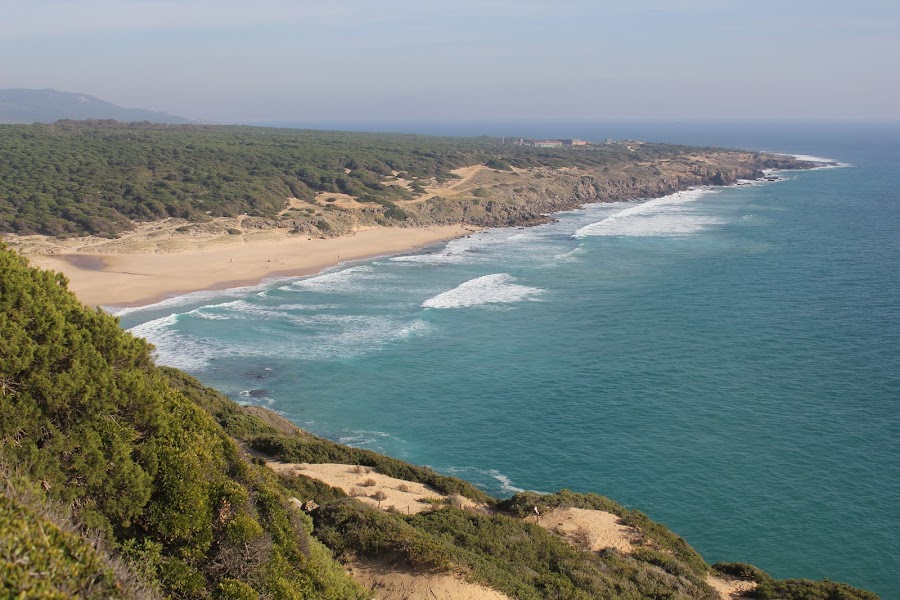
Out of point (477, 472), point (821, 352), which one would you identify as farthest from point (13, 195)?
point (821, 352)

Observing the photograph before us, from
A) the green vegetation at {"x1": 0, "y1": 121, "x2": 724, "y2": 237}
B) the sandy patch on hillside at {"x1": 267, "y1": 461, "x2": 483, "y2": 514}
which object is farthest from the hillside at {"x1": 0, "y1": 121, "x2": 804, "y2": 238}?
the sandy patch on hillside at {"x1": 267, "y1": 461, "x2": 483, "y2": 514}

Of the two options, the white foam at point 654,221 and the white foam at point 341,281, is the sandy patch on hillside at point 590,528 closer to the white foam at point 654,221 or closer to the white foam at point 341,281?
the white foam at point 341,281

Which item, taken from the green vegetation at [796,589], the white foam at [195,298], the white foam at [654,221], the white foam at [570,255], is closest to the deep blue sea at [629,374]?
the white foam at [195,298]

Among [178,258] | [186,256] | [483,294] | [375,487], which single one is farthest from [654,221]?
[375,487]

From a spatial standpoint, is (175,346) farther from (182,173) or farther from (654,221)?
(654,221)

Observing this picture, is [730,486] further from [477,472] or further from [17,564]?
[17,564]

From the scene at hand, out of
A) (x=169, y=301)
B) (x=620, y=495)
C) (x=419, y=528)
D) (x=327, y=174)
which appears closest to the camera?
(x=419, y=528)

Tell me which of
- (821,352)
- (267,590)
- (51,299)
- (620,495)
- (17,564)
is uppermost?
(51,299)
